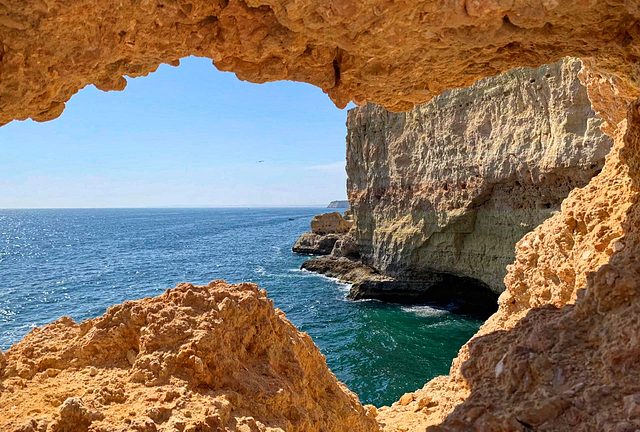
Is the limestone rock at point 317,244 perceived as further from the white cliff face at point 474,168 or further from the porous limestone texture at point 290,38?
the porous limestone texture at point 290,38

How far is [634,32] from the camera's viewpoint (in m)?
4.73

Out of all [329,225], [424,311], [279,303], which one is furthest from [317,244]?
[424,311]

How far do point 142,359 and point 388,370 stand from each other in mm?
16133

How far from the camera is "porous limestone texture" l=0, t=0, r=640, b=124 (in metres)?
3.84

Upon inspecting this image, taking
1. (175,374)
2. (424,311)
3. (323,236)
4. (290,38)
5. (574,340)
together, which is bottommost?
(424,311)

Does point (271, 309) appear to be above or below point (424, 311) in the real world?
above

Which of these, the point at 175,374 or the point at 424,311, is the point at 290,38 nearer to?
the point at 175,374

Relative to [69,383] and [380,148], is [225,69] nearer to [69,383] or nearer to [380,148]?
[69,383]

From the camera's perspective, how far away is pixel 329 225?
59.1 meters

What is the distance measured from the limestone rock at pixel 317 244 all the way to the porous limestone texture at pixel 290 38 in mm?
47374

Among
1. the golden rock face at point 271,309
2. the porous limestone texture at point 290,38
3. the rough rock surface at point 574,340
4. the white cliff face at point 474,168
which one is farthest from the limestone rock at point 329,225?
the porous limestone texture at point 290,38

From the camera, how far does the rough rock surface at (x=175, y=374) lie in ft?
11.4

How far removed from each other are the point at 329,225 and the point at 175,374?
55157 millimetres

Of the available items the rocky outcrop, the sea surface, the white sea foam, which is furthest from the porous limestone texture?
the rocky outcrop
